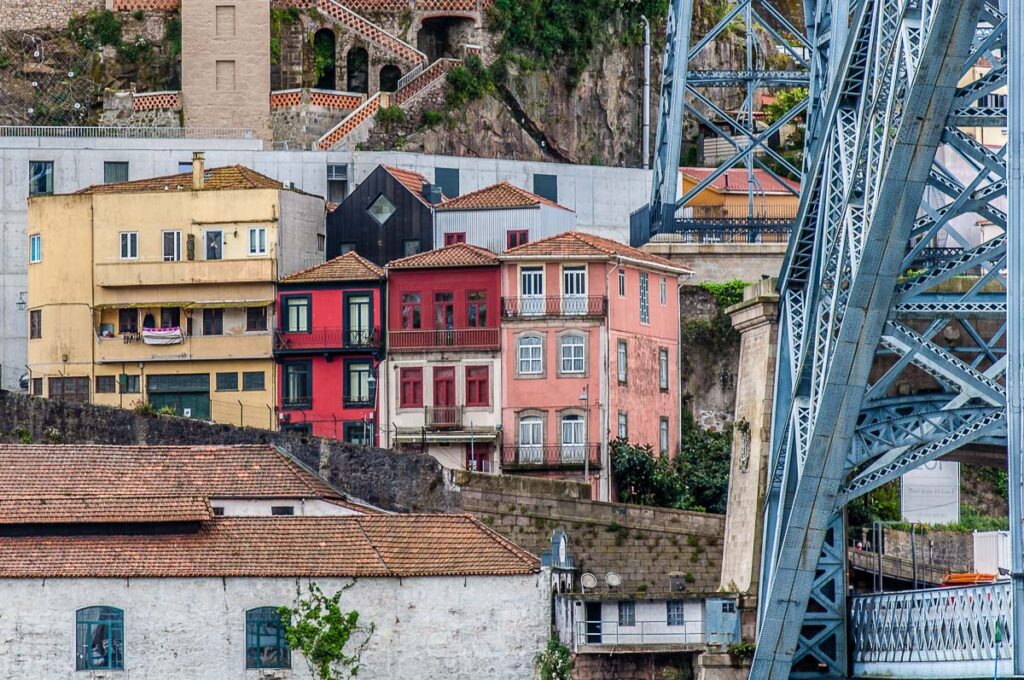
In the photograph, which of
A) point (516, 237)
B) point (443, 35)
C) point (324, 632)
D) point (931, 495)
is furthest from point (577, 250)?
point (443, 35)

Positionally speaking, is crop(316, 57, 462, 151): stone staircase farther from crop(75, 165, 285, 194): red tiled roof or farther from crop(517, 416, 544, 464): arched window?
crop(517, 416, 544, 464): arched window

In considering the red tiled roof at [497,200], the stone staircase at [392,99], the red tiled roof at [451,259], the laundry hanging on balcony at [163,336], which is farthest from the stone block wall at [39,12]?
the red tiled roof at [451,259]

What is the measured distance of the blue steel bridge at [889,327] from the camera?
28.5m

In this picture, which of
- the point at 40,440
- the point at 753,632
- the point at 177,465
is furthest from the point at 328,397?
the point at 753,632

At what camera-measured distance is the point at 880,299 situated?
31141 millimetres

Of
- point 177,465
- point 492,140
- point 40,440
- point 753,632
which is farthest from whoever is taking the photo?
point 492,140

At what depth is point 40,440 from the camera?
58.3 metres

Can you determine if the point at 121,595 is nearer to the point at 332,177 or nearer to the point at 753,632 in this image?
the point at 753,632

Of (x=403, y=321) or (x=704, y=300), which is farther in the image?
(x=704, y=300)

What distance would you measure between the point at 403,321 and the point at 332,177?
348 inches

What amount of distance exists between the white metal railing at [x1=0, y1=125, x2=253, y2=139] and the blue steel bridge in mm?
36486

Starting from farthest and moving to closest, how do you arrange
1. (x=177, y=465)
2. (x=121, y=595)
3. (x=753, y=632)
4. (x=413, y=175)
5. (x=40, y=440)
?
1. (x=413, y=175)
2. (x=40, y=440)
3. (x=177, y=465)
4. (x=121, y=595)
5. (x=753, y=632)

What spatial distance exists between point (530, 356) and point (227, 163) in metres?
13.1

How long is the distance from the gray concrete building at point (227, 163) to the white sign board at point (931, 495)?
11670 mm
